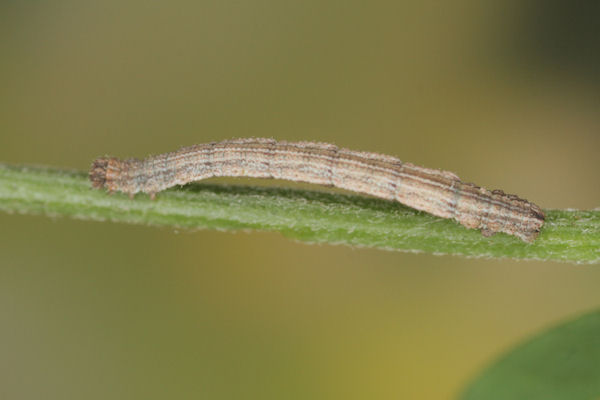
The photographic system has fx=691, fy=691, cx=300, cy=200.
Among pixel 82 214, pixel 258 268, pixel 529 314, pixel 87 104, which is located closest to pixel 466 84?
pixel 529 314

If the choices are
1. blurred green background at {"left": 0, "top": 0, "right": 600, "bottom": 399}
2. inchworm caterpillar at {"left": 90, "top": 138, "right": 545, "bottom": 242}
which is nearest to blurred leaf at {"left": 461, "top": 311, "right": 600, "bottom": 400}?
inchworm caterpillar at {"left": 90, "top": 138, "right": 545, "bottom": 242}

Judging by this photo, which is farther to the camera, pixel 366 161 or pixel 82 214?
pixel 366 161

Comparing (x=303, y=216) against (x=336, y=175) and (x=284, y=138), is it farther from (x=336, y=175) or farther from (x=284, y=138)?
(x=284, y=138)

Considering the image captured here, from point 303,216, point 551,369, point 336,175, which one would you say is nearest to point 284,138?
point 336,175

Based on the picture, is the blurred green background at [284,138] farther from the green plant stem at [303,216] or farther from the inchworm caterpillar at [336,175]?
the green plant stem at [303,216]

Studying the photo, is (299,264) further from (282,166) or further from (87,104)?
(87,104)

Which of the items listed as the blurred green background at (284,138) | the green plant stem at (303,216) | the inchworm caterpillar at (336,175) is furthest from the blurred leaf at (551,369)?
the blurred green background at (284,138)
